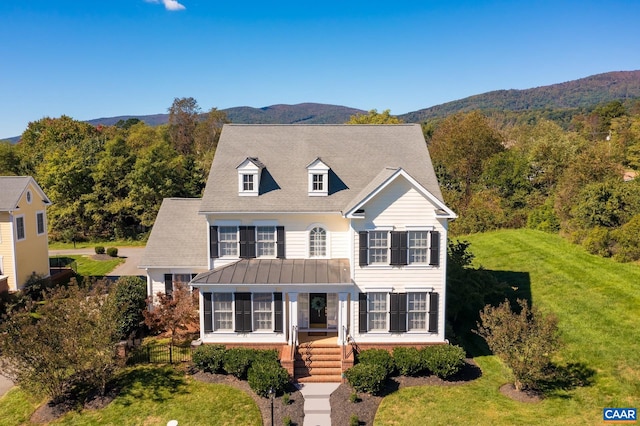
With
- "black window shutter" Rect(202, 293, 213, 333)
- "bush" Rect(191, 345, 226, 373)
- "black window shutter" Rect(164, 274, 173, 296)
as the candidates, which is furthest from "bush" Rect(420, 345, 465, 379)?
"black window shutter" Rect(164, 274, 173, 296)

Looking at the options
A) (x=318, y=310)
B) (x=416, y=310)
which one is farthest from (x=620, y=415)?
(x=318, y=310)

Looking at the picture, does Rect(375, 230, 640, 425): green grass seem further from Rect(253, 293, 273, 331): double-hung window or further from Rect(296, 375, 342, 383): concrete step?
Rect(253, 293, 273, 331): double-hung window

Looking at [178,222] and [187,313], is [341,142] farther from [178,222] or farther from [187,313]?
[187,313]

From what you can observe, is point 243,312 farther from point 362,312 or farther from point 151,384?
point 362,312

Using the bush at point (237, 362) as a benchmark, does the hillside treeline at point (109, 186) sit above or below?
above

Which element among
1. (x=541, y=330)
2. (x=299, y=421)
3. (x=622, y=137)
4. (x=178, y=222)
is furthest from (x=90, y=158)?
(x=622, y=137)

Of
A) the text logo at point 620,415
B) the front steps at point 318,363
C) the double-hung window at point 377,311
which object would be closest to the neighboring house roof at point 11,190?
the front steps at point 318,363

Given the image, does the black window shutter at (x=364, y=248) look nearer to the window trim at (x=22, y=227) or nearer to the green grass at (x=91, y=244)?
the window trim at (x=22, y=227)
